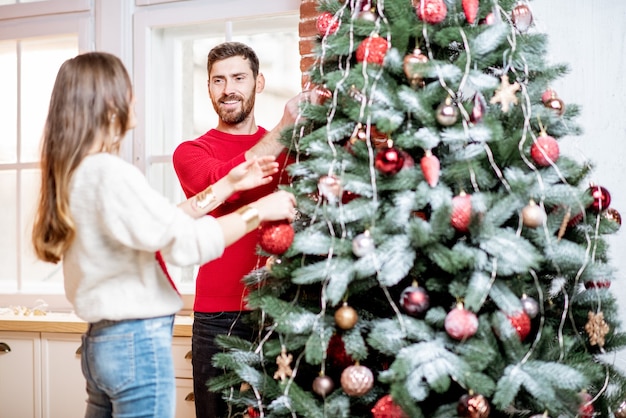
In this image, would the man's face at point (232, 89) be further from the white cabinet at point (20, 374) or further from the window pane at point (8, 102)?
the window pane at point (8, 102)

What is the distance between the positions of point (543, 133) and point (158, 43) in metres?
2.14

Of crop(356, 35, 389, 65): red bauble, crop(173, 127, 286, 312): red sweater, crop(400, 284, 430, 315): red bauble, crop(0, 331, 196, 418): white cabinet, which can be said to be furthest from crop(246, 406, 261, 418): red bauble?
crop(0, 331, 196, 418): white cabinet

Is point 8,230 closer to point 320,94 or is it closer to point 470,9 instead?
point 320,94

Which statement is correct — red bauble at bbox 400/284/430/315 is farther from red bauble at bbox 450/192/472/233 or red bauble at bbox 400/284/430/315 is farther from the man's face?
the man's face

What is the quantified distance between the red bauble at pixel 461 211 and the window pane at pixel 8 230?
270 cm

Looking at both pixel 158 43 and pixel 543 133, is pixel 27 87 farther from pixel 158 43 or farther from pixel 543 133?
pixel 543 133

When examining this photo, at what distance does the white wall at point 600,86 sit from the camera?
2.56 meters

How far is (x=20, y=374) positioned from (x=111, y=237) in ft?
6.22

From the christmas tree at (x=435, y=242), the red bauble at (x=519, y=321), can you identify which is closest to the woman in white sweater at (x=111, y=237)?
the christmas tree at (x=435, y=242)

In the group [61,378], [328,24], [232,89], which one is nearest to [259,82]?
[232,89]

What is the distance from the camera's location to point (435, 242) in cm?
160

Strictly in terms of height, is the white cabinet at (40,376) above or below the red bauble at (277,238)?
below

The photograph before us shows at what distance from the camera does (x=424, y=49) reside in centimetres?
179

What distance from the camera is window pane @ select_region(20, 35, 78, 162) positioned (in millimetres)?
3521
